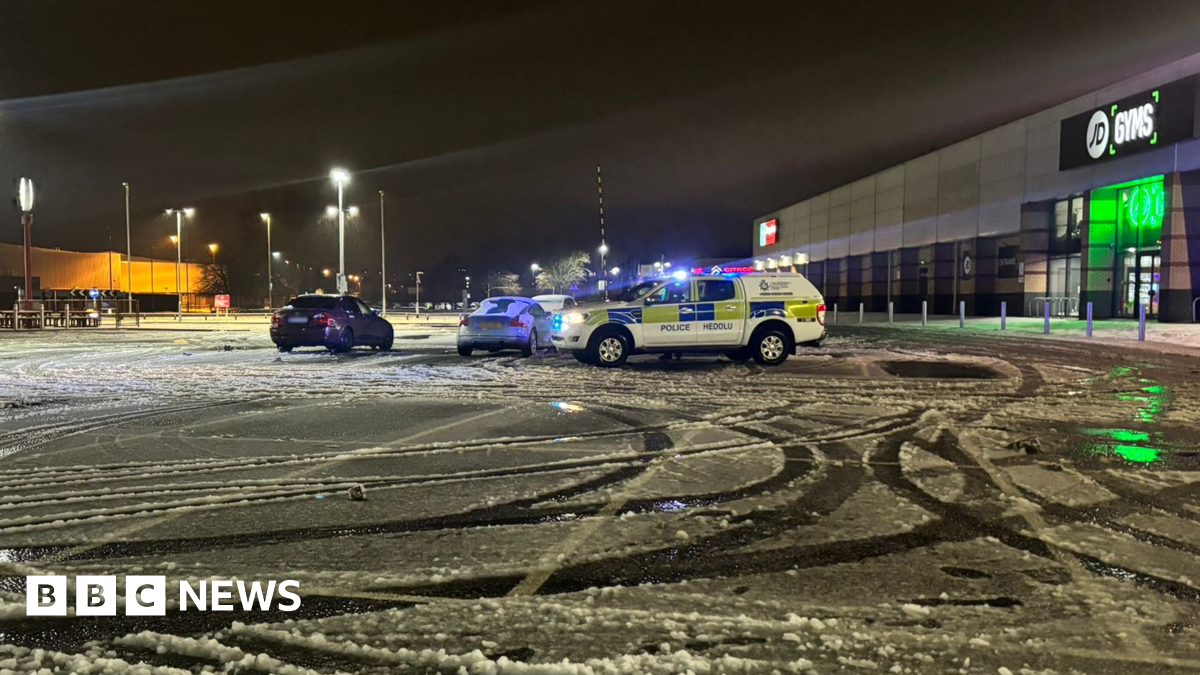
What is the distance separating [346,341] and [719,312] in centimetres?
970

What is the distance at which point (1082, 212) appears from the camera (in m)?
34.3

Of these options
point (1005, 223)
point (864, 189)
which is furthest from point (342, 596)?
point (864, 189)

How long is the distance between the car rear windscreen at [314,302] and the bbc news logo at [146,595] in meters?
16.1

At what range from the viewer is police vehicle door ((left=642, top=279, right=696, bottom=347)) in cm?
1548

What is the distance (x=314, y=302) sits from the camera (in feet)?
64.5

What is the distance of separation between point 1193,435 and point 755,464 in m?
4.94

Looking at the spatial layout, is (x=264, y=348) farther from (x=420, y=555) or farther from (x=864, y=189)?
(x=864, y=189)

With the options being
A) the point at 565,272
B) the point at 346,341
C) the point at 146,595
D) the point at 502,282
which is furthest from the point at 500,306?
the point at 502,282

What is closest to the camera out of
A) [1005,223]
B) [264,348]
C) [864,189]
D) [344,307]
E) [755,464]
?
[755,464]

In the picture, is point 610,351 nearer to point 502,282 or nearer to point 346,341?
point 346,341

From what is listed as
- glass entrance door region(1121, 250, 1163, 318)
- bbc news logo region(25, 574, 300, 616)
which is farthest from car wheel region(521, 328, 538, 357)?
glass entrance door region(1121, 250, 1163, 318)

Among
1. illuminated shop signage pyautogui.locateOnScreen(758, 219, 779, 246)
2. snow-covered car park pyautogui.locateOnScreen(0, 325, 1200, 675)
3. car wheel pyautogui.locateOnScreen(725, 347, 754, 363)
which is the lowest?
snow-covered car park pyautogui.locateOnScreen(0, 325, 1200, 675)

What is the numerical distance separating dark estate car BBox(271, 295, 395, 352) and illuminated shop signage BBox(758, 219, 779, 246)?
191 feet

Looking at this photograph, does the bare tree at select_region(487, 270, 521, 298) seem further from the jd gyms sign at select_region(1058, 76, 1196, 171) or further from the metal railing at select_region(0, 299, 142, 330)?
the jd gyms sign at select_region(1058, 76, 1196, 171)
